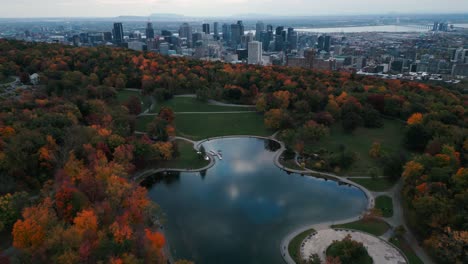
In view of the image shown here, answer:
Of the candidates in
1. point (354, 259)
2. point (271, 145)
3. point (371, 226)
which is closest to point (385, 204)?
point (371, 226)

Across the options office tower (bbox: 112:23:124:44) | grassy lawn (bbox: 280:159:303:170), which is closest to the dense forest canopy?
grassy lawn (bbox: 280:159:303:170)

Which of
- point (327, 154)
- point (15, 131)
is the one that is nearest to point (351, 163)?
point (327, 154)

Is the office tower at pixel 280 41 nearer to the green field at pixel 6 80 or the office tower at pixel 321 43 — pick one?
the office tower at pixel 321 43

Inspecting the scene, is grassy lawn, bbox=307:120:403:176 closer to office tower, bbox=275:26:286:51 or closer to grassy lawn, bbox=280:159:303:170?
grassy lawn, bbox=280:159:303:170

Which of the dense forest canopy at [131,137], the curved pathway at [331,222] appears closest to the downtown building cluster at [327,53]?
the dense forest canopy at [131,137]

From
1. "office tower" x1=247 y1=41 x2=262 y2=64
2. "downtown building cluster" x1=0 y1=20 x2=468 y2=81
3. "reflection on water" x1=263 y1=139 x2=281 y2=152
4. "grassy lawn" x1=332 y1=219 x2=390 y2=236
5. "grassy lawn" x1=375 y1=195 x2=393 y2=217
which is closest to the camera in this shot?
"grassy lawn" x1=332 y1=219 x2=390 y2=236
